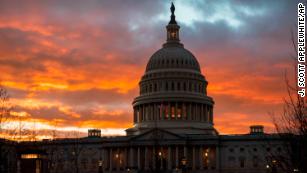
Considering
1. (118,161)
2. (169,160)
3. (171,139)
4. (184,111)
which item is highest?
(184,111)

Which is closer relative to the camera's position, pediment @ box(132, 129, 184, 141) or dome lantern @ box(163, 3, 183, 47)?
pediment @ box(132, 129, 184, 141)

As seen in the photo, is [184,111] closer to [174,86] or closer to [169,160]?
[174,86]

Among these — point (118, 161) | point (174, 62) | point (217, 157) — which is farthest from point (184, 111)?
point (118, 161)

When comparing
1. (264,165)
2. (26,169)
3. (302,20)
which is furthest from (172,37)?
(302,20)

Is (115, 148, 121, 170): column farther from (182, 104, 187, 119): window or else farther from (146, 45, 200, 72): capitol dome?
(146, 45, 200, 72): capitol dome

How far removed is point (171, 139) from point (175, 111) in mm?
14900

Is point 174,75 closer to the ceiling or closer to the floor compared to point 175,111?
closer to the ceiling

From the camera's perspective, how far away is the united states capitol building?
16712 cm

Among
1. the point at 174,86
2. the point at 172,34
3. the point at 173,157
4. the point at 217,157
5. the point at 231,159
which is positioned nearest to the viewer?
the point at 217,157

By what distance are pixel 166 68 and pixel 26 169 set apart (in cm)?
10475

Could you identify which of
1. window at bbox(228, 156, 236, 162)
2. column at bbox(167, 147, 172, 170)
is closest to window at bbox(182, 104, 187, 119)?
column at bbox(167, 147, 172, 170)

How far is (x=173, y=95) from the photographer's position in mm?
180250

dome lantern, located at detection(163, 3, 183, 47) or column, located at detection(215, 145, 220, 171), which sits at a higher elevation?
dome lantern, located at detection(163, 3, 183, 47)

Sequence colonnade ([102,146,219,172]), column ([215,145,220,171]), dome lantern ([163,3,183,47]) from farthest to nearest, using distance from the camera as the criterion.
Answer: dome lantern ([163,3,183,47]) → colonnade ([102,146,219,172]) → column ([215,145,220,171])
